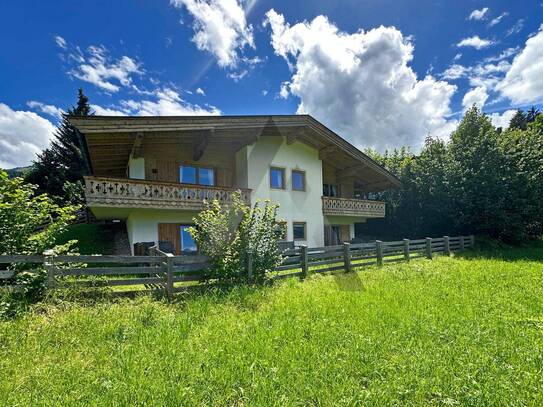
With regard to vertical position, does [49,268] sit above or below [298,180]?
below

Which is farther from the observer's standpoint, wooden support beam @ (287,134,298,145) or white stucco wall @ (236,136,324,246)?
wooden support beam @ (287,134,298,145)

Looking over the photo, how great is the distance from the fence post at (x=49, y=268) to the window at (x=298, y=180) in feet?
41.3

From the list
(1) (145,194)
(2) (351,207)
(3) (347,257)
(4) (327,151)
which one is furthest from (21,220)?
(2) (351,207)

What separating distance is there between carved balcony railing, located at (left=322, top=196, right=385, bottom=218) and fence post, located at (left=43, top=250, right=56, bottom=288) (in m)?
14.5

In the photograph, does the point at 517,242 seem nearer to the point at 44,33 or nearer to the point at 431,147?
the point at 431,147

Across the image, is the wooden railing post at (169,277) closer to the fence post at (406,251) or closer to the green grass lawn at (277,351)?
the green grass lawn at (277,351)

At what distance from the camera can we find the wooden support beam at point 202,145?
13234 millimetres

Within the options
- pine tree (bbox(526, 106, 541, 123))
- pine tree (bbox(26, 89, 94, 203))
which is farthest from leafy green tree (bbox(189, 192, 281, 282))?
pine tree (bbox(526, 106, 541, 123))

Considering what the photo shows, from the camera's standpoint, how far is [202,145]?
13906mm

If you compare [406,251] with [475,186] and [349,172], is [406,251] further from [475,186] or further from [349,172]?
[475,186]

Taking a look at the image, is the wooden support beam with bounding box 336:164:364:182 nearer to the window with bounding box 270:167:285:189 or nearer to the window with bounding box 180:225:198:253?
the window with bounding box 270:167:285:189

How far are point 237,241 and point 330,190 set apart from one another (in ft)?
47.0

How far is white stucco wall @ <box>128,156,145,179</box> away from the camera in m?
13.4

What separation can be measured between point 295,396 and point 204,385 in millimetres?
1086
